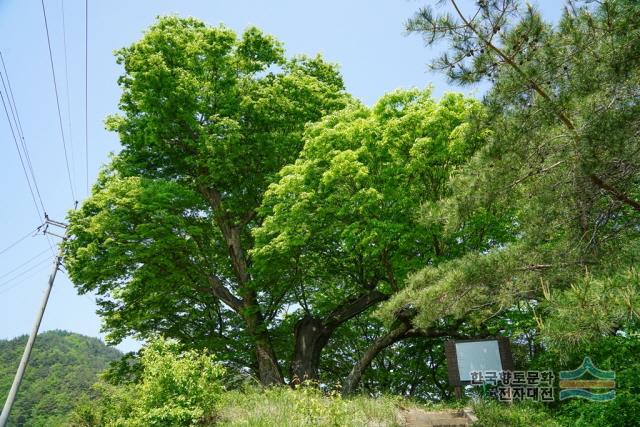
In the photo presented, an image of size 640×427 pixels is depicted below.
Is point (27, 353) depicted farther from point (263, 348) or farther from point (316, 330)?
point (316, 330)

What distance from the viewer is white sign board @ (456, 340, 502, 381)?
973 centimetres

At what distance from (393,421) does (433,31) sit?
6.68 metres

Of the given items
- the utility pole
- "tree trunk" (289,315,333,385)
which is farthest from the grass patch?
the utility pole

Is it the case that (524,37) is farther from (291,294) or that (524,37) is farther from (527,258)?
(291,294)

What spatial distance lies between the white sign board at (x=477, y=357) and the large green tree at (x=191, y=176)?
6.09 m

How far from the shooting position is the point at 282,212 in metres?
11.0

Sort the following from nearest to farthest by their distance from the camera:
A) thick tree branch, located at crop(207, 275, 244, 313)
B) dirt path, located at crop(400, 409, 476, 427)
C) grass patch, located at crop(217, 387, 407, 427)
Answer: grass patch, located at crop(217, 387, 407, 427)
dirt path, located at crop(400, 409, 476, 427)
thick tree branch, located at crop(207, 275, 244, 313)

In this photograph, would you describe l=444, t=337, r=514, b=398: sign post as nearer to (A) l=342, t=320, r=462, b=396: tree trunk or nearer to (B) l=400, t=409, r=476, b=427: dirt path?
(B) l=400, t=409, r=476, b=427: dirt path

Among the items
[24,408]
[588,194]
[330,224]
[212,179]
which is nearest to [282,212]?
[330,224]

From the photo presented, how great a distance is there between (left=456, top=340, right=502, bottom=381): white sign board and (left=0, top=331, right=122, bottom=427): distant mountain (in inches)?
1747

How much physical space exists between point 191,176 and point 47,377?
6454 centimetres

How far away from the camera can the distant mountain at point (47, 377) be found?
51.6m

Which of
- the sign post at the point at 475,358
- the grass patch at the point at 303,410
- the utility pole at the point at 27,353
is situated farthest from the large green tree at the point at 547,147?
the utility pole at the point at 27,353

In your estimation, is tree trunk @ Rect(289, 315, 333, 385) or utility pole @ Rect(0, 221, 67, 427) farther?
tree trunk @ Rect(289, 315, 333, 385)
